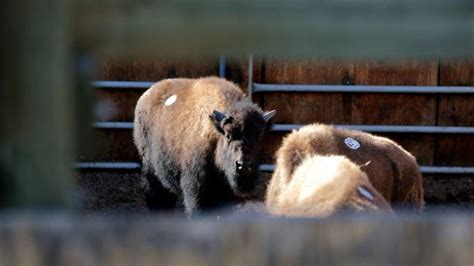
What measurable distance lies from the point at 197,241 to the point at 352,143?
4.96 m

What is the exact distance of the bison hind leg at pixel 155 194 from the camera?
8766 mm

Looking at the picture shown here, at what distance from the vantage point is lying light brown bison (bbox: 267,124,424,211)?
5.44 meters

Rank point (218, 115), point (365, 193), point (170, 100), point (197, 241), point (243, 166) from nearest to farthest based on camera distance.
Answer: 1. point (197, 241)
2. point (365, 193)
3. point (243, 166)
4. point (218, 115)
5. point (170, 100)

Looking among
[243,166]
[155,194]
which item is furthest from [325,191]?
[155,194]

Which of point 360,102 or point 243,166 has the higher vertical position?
point 360,102

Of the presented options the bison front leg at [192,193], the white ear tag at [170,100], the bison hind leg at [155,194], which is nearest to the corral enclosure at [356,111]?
the bison hind leg at [155,194]

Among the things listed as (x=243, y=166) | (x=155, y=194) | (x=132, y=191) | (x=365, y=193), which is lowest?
(x=132, y=191)

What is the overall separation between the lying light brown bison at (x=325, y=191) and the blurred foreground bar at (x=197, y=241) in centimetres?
261

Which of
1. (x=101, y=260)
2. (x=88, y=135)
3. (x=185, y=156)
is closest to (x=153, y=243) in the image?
(x=101, y=260)

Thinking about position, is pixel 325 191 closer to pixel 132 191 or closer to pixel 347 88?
pixel 347 88

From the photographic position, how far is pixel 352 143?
5.98m

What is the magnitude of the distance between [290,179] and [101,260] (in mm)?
4143

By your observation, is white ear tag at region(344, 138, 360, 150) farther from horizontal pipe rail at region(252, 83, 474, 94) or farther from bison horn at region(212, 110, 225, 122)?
horizontal pipe rail at region(252, 83, 474, 94)

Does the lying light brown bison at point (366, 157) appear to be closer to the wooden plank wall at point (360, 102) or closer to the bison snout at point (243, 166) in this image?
the bison snout at point (243, 166)
